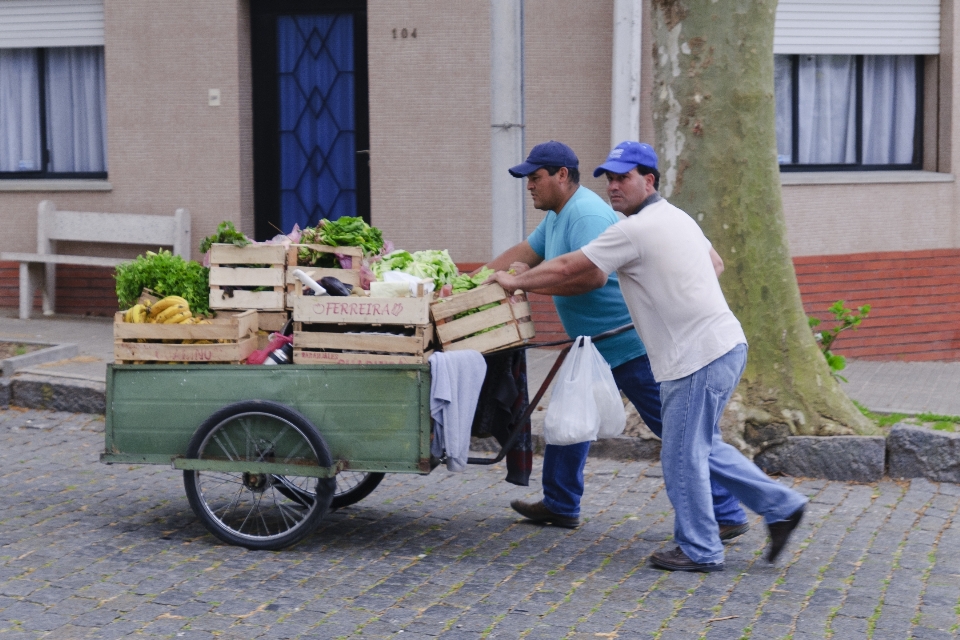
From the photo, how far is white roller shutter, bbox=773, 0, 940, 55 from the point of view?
10531mm

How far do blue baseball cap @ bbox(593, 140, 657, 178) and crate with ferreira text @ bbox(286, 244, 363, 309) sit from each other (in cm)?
127

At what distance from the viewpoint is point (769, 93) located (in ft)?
23.6

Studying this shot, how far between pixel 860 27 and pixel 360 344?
7059 mm

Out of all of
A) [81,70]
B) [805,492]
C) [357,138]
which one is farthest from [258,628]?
[81,70]

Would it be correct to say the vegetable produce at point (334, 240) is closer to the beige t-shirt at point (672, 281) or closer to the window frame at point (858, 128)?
the beige t-shirt at point (672, 281)

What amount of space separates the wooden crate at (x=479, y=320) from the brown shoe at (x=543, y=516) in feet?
3.20

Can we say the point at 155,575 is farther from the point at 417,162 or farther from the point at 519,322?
the point at 417,162

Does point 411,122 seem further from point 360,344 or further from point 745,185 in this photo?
point 360,344

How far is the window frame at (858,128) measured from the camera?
10.8 meters

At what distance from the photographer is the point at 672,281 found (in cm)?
504

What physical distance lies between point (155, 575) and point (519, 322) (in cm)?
188

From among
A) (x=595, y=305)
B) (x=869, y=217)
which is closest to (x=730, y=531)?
(x=595, y=305)

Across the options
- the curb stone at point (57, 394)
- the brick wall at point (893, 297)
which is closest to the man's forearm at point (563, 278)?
the curb stone at point (57, 394)

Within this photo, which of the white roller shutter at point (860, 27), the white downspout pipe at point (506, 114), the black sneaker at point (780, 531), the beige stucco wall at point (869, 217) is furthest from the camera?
the white roller shutter at point (860, 27)
